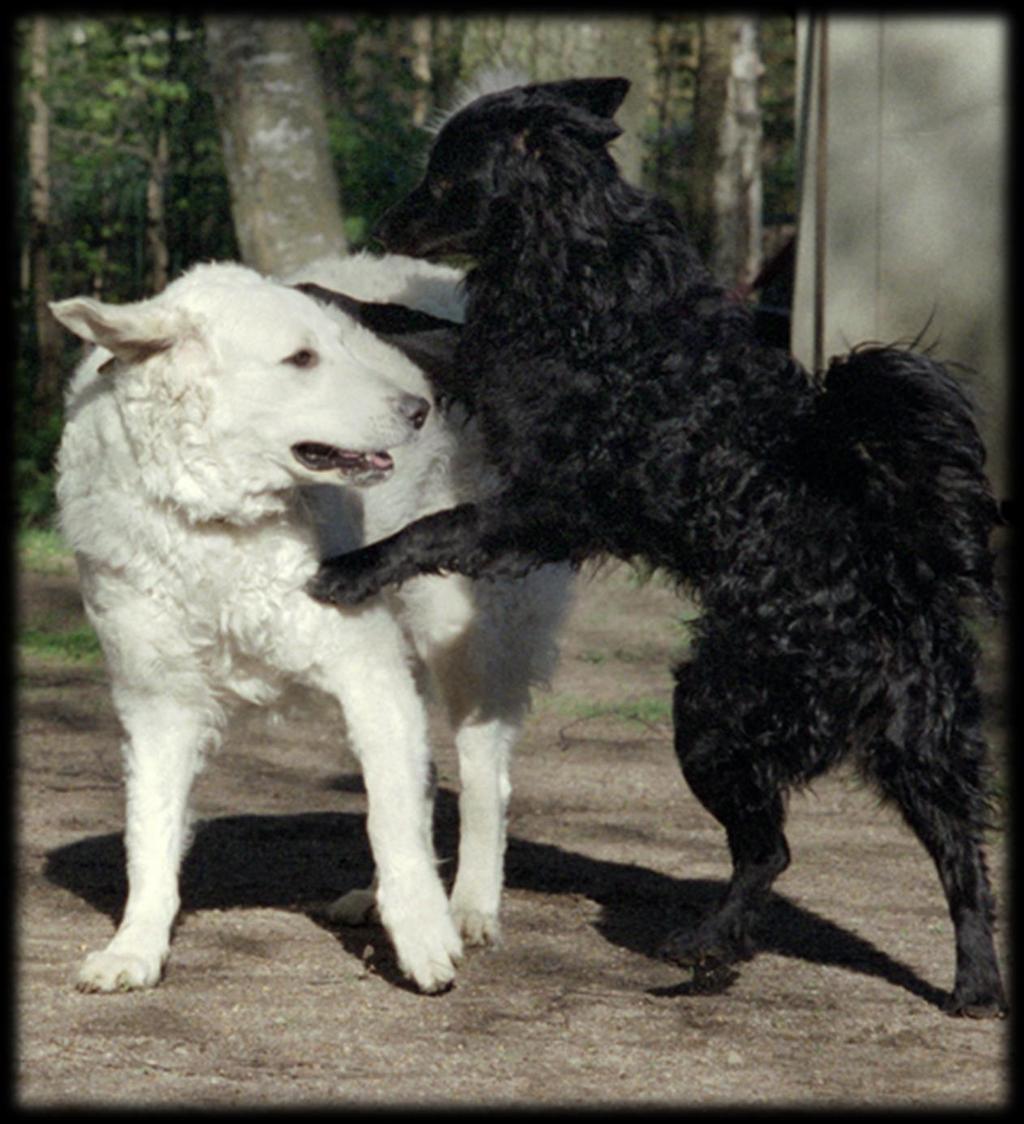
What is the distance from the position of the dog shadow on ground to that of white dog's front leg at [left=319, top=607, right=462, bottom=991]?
18 cm

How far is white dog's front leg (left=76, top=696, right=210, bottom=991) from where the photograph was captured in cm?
437

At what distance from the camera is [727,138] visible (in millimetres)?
15211

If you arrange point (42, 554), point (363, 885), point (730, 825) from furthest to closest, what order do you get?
point (42, 554), point (363, 885), point (730, 825)

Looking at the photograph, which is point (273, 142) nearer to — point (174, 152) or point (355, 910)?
point (174, 152)

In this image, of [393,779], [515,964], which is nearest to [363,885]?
[515,964]

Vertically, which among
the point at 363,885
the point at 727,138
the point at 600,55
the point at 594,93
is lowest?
the point at 363,885

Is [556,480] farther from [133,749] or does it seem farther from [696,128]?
[696,128]

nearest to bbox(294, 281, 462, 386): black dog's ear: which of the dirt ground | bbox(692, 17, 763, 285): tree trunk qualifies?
the dirt ground

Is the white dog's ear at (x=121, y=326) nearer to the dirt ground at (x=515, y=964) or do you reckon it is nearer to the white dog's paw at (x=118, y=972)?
the dirt ground at (x=515, y=964)

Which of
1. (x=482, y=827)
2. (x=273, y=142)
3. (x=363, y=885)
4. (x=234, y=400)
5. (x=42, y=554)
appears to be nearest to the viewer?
(x=234, y=400)

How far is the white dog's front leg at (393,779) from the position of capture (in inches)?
170

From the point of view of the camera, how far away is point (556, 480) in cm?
452

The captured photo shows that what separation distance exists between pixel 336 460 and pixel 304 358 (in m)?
0.25

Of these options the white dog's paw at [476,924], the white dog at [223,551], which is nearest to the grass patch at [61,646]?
the white dog's paw at [476,924]
